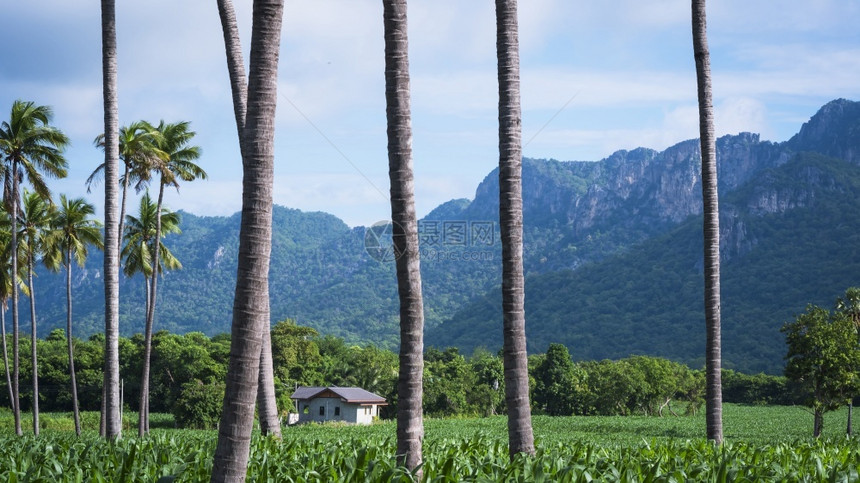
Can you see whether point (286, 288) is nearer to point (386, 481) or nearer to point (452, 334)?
point (452, 334)

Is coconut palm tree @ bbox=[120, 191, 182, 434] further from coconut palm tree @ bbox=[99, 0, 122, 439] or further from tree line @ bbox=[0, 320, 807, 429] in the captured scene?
tree line @ bbox=[0, 320, 807, 429]

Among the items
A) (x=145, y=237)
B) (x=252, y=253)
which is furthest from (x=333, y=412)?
(x=252, y=253)

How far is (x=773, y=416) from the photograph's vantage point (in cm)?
6612

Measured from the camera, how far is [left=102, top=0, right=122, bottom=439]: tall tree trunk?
44.4ft

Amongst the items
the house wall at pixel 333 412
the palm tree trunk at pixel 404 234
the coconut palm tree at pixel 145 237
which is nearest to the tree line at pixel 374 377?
the house wall at pixel 333 412

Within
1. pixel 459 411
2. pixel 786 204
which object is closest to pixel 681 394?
pixel 459 411

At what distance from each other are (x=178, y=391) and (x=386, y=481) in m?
61.4

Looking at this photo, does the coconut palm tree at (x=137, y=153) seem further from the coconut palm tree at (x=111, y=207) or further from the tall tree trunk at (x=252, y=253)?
the tall tree trunk at (x=252, y=253)

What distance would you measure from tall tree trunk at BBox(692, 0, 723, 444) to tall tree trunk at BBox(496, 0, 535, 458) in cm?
492

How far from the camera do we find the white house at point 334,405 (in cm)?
5944

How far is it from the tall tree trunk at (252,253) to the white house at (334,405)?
54.7 meters

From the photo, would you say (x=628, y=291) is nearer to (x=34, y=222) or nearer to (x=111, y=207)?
(x=34, y=222)

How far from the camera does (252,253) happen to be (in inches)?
204

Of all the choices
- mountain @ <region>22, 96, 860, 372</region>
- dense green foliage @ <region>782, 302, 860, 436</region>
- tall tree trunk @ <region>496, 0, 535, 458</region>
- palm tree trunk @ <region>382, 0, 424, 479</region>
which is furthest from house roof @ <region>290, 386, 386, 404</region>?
palm tree trunk @ <region>382, 0, 424, 479</region>
